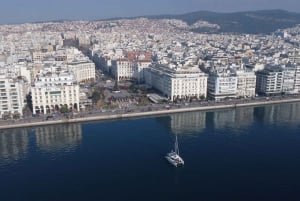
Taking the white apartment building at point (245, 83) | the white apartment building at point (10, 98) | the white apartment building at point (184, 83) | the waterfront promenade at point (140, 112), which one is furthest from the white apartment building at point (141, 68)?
the white apartment building at point (10, 98)

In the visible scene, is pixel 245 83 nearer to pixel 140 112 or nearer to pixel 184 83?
pixel 184 83

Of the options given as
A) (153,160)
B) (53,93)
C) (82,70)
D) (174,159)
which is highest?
(82,70)

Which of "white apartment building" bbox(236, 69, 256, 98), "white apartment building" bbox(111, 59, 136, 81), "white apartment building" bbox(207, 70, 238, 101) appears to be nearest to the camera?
"white apartment building" bbox(207, 70, 238, 101)

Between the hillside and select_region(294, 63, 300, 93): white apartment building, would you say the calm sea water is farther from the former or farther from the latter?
the hillside

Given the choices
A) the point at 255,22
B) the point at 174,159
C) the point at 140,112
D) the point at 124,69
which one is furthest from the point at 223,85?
the point at 255,22

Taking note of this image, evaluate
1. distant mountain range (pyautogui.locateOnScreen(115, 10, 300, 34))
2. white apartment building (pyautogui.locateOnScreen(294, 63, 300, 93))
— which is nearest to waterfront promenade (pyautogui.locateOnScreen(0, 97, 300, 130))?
white apartment building (pyautogui.locateOnScreen(294, 63, 300, 93))

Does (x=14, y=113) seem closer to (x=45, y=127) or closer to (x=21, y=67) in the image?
(x=45, y=127)

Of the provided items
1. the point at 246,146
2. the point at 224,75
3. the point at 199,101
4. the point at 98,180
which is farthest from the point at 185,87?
the point at 98,180

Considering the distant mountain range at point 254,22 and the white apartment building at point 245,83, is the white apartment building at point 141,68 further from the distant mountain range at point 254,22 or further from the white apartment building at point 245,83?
the distant mountain range at point 254,22
